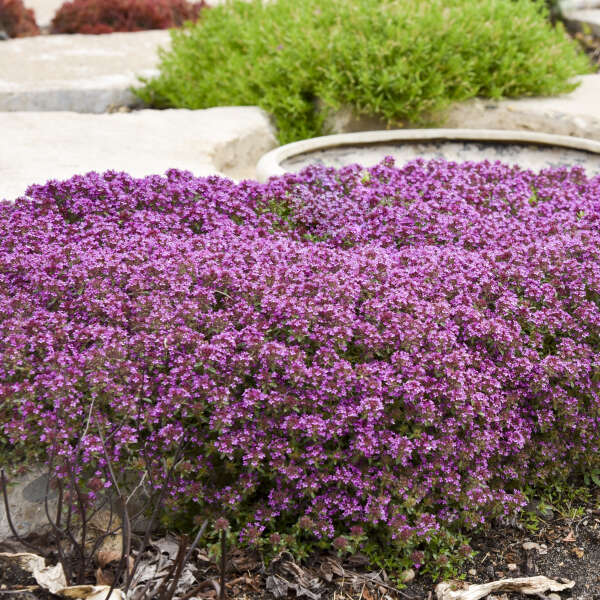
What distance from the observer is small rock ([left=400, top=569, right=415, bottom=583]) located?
8.46 feet

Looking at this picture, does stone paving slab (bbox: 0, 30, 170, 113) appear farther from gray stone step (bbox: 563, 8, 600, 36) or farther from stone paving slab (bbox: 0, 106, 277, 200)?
gray stone step (bbox: 563, 8, 600, 36)

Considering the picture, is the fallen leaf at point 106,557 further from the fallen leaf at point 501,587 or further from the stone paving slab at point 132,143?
the stone paving slab at point 132,143

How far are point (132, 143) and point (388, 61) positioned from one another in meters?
2.03

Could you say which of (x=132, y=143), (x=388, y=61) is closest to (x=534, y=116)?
(x=388, y=61)

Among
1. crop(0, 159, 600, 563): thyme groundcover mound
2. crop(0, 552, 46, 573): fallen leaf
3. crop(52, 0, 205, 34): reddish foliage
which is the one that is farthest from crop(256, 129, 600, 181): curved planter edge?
crop(52, 0, 205, 34): reddish foliage

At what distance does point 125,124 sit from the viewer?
5.59 metres

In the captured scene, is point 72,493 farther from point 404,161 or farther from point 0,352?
point 404,161

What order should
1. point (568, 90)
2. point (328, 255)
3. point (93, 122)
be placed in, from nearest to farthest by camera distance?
point (328, 255) < point (93, 122) < point (568, 90)

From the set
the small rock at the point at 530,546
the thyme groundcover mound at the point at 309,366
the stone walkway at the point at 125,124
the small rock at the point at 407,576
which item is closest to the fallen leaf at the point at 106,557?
the thyme groundcover mound at the point at 309,366

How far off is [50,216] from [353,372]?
1.69 m

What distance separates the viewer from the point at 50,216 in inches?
133

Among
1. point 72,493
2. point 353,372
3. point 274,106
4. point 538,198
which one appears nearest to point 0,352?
point 72,493

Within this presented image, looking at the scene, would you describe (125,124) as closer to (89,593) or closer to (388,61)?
(388,61)

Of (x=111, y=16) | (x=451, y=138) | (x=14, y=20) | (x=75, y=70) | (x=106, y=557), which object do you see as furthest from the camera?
(x=111, y=16)
